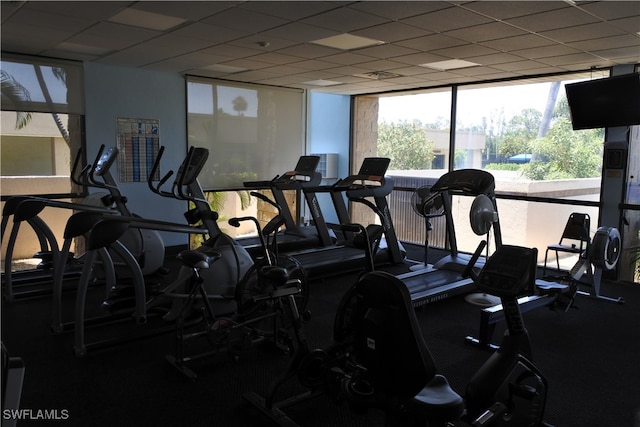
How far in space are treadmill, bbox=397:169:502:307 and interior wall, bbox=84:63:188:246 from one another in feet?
11.7

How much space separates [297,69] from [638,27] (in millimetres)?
3691

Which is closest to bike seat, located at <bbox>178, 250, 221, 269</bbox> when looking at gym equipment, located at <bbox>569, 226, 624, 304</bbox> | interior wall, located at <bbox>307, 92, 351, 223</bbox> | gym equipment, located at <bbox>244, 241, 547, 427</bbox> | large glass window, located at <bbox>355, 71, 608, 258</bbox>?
gym equipment, located at <bbox>244, 241, 547, 427</bbox>

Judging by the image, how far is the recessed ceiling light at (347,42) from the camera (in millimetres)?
4598

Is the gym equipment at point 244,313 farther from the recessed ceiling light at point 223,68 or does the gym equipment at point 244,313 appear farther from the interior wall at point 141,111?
the recessed ceiling light at point 223,68

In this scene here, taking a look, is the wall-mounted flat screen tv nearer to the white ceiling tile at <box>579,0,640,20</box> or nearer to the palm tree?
the white ceiling tile at <box>579,0,640,20</box>

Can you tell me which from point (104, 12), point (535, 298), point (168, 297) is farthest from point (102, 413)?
point (535, 298)

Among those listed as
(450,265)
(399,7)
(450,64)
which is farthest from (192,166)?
(450,64)

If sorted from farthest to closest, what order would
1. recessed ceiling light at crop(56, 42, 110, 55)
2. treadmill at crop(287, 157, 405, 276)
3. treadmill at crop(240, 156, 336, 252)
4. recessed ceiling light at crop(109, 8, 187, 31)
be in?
1. treadmill at crop(240, 156, 336, 252)
2. treadmill at crop(287, 157, 405, 276)
3. recessed ceiling light at crop(56, 42, 110, 55)
4. recessed ceiling light at crop(109, 8, 187, 31)

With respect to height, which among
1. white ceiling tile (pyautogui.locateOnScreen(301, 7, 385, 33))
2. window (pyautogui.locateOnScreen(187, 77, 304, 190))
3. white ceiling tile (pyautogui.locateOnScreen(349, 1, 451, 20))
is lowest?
window (pyautogui.locateOnScreen(187, 77, 304, 190))

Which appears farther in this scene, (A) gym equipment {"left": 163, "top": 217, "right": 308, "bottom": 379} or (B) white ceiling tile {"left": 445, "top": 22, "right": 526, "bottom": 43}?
(B) white ceiling tile {"left": 445, "top": 22, "right": 526, "bottom": 43}

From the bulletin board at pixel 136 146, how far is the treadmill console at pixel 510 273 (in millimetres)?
5282

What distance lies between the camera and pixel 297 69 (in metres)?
6.31

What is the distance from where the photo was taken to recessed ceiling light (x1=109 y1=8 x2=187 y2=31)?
3.91 meters

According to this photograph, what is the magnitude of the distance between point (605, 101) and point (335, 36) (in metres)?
2.89
